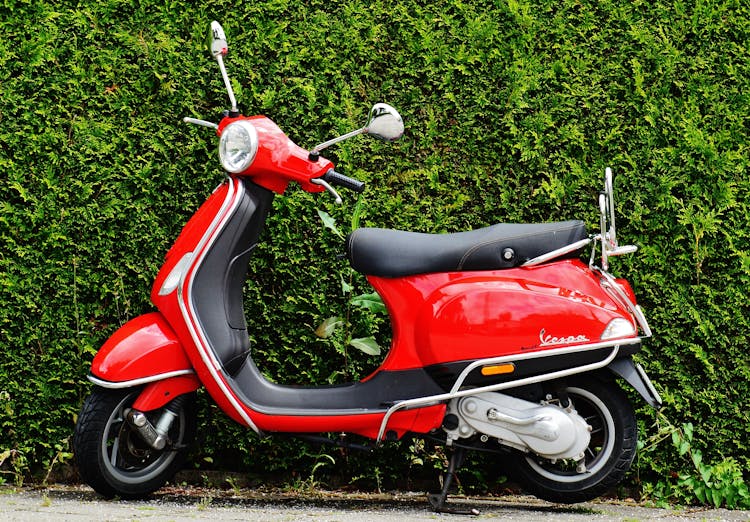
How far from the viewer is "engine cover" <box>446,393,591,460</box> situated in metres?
3.73

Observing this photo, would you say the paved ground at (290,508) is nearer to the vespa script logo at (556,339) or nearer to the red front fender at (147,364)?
the red front fender at (147,364)

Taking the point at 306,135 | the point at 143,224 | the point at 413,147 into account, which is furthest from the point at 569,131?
the point at 143,224

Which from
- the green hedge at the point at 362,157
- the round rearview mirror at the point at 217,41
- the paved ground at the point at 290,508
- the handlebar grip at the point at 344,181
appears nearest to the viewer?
the paved ground at the point at 290,508

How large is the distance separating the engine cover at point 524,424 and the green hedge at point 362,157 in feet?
2.34

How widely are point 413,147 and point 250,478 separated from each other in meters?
1.67

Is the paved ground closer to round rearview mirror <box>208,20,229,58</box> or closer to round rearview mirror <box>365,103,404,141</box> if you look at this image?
round rearview mirror <box>365,103,404,141</box>

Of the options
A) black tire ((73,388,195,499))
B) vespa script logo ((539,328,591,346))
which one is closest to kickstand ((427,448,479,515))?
vespa script logo ((539,328,591,346))

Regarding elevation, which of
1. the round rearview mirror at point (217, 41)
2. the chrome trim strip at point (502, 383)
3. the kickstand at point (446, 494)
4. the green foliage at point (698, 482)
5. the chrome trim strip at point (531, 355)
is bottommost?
the green foliage at point (698, 482)

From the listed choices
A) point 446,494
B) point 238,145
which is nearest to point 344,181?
point 238,145

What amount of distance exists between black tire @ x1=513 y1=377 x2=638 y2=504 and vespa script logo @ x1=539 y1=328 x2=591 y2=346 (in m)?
Answer: 0.21

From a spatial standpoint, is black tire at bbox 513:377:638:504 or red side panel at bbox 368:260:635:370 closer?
red side panel at bbox 368:260:635:370

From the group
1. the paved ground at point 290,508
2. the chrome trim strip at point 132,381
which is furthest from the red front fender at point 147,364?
the paved ground at point 290,508

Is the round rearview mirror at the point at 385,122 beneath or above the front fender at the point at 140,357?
above

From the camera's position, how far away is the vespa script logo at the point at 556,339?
371 cm
